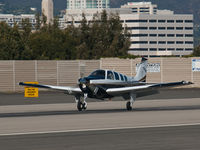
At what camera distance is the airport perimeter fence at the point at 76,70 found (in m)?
56.2

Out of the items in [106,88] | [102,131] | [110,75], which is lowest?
[102,131]

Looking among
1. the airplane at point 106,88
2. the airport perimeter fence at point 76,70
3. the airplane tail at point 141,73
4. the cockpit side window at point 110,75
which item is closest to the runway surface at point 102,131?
the airplane at point 106,88

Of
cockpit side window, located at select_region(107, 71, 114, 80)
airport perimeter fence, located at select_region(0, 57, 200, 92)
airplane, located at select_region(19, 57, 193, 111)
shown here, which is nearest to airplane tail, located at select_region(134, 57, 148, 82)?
airplane, located at select_region(19, 57, 193, 111)

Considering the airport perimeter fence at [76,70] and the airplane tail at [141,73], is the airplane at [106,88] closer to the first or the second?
the airplane tail at [141,73]

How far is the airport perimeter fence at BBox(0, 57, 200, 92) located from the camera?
56250 mm

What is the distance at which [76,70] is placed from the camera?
5888 centimetres

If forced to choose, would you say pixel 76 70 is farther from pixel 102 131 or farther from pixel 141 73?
pixel 102 131

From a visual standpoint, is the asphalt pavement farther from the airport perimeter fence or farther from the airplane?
the airport perimeter fence

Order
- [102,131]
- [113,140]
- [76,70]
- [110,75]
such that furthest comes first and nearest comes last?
[76,70]
[110,75]
[102,131]
[113,140]

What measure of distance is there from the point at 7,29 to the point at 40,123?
6931cm

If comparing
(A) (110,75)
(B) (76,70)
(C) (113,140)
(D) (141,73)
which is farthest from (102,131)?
(B) (76,70)

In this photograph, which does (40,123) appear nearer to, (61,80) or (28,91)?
(28,91)

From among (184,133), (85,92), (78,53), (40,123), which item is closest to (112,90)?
(85,92)

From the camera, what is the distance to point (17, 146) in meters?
→ 17.7
